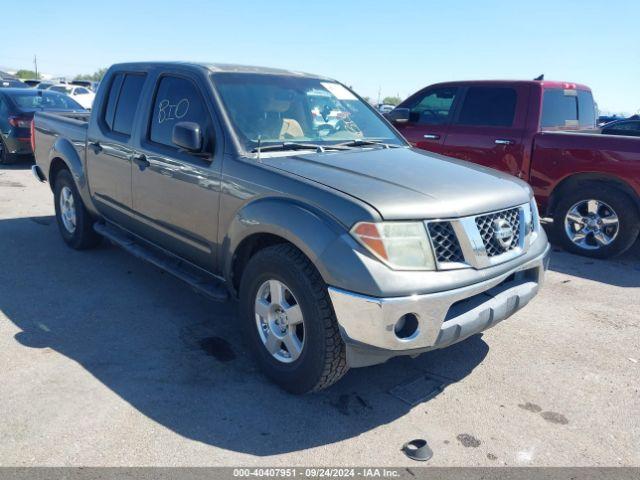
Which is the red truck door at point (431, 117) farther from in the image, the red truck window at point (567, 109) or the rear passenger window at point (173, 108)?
the rear passenger window at point (173, 108)

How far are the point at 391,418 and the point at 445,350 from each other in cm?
95

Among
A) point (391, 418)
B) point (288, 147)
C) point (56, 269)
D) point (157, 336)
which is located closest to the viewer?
point (391, 418)

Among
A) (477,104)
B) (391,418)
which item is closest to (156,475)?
(391,418)

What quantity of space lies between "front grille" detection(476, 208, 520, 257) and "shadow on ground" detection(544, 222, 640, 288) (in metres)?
2.85

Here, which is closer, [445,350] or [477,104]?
[445,350]

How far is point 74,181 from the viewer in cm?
554

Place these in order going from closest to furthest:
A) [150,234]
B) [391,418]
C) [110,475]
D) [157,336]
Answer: [110,475], [391,418], [157,336], [150,234]

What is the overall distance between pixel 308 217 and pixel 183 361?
1.40 metres

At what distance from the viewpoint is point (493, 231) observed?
124 inches

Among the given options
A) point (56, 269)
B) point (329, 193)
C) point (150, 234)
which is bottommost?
point (56, 269)

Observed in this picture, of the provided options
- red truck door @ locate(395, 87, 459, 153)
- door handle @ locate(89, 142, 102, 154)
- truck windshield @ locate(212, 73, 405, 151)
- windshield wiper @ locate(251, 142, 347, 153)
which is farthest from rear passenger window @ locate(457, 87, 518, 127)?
door handle @ locate(89, 142, 102, 154)

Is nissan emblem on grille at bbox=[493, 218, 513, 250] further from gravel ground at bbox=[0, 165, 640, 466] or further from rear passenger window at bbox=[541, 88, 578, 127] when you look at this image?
rear passenger window at bbox=[541, 88, 578, 127]

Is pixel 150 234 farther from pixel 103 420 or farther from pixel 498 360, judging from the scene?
pixel 498 360

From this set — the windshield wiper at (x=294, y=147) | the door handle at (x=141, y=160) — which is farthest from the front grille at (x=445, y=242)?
the door handle at (x=141, y=160)
